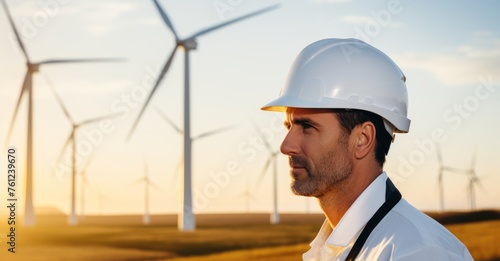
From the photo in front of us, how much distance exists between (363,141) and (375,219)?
0.63 metres

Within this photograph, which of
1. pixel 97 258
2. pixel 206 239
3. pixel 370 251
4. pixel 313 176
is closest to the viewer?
pixel 370 251

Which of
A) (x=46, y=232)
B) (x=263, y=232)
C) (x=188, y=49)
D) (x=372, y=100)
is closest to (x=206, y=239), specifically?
(x=263, y=232)

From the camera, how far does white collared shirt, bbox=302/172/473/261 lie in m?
3.61

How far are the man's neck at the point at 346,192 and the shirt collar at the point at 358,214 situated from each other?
0.45 ft

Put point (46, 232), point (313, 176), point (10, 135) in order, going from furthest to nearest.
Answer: point (46, 232) < point (10, 135) < point (313, 176)

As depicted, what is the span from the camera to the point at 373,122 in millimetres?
4719

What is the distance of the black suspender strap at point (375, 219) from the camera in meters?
3.95

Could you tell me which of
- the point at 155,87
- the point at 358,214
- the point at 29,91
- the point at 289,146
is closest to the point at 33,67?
the point at 29,91

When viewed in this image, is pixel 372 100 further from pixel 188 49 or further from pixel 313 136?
pixel 188 49

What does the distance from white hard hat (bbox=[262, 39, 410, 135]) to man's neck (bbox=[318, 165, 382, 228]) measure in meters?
0.44

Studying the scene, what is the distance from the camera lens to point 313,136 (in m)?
4.45

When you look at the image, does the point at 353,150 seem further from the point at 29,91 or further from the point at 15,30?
the point at 29,91

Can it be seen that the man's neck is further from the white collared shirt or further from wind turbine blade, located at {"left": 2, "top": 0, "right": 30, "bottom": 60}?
wind turbine blade, located at {"left": 2, "top": 0, "right": 30, "bottom": 60}

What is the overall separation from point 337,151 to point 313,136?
6.5 inches
